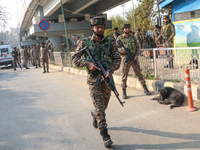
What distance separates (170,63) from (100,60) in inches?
126

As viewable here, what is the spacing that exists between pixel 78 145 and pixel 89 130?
558mm

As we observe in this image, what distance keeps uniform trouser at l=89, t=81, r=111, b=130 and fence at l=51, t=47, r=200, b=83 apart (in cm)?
263

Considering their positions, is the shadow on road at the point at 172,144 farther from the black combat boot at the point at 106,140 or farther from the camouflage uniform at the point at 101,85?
the camouflage uniform at the point at 101,85

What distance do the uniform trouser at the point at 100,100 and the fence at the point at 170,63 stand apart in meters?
2.63

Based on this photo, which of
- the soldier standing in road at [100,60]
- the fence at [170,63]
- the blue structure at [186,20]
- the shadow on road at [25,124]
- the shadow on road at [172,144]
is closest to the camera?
the shadow on road at [172,144]

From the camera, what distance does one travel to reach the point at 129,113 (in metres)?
4.57

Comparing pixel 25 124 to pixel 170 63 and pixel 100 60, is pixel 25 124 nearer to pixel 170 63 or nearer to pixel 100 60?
pixel 100 60

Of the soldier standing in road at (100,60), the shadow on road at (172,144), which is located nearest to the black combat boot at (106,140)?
the soldier standing in road at (100,60)

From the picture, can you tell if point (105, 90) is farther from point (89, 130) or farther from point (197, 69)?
point (197, 69)

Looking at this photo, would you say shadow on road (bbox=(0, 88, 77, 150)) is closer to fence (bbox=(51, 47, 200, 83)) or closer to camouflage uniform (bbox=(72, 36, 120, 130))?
camouflage uniform (bbox=(72, 36, 120, 130))

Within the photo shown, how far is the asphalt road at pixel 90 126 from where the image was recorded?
3.28 metres

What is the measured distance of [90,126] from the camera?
4.05 meters

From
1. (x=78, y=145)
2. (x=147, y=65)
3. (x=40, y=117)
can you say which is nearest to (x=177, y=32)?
(x=147, y=65)

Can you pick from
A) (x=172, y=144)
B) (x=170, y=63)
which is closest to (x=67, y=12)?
(x=170, y=63)
